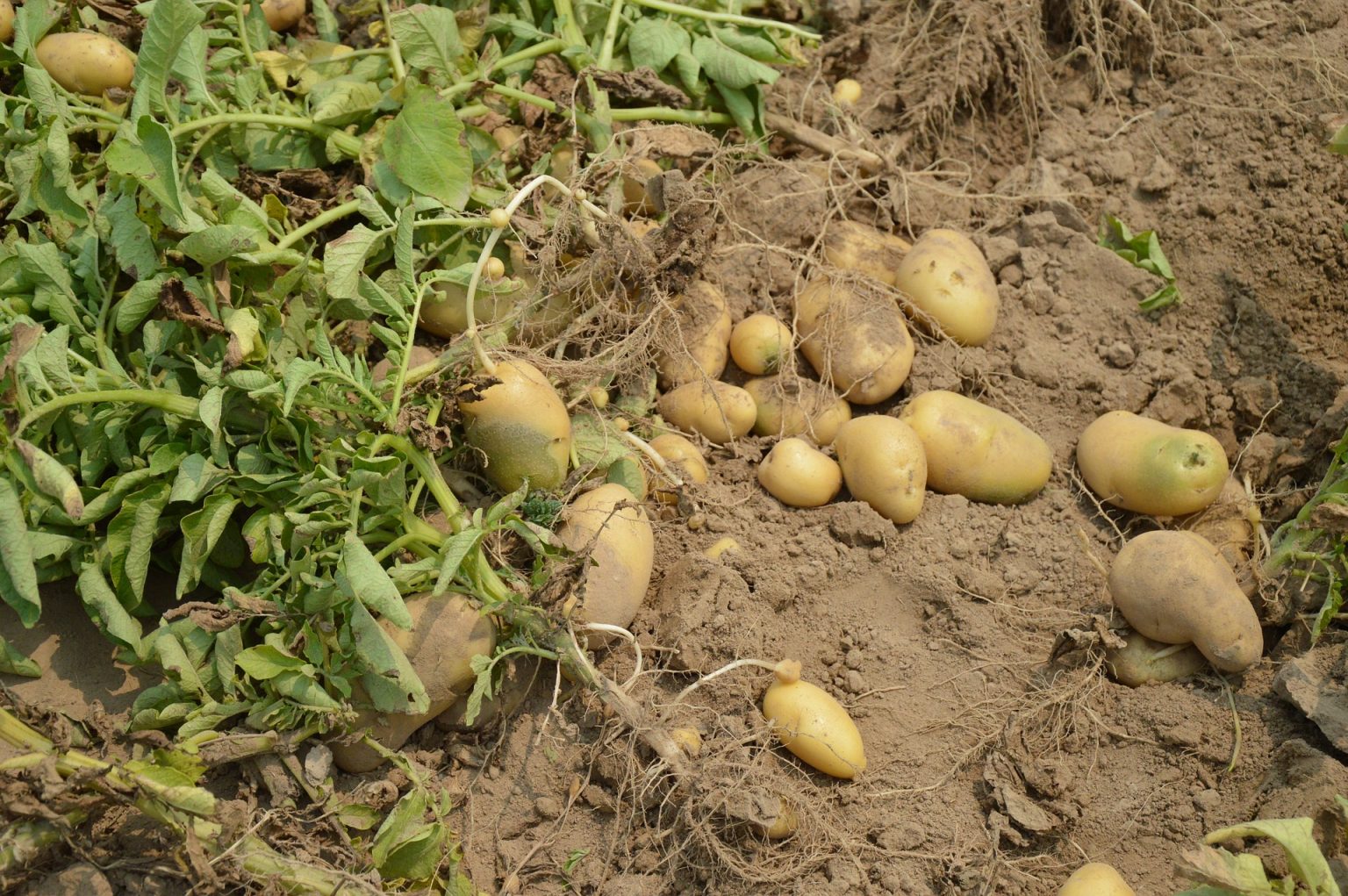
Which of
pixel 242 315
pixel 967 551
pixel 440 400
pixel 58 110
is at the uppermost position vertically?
pixel 58 110

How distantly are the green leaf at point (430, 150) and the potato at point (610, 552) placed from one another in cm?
80

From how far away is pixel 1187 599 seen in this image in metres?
2.26

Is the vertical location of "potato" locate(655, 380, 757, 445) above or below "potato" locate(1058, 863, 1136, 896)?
above

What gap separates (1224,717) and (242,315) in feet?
7.36

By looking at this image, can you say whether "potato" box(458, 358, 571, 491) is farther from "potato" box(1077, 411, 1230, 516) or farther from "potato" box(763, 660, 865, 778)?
"potato" box(1077, 411, 1230, 516)

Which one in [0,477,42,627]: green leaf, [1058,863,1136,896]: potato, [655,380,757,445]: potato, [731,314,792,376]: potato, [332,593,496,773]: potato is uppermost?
[0,477,42,627]: green leaf

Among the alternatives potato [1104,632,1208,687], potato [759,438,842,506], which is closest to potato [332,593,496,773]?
potato [759,438,842,506]

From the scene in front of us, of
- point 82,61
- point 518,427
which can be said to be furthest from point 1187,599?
point 82,61

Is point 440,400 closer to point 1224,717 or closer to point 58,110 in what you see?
point 58,110

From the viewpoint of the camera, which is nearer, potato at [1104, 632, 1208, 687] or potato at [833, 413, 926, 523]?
potato at [1104, 632, 1208, 687]

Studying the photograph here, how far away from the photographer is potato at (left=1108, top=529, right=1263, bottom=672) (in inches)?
88.6

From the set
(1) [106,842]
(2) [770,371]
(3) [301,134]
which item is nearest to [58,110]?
(3) [301,134]

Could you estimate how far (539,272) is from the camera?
2605mm

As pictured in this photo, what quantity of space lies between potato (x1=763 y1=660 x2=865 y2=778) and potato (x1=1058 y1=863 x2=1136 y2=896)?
0.45m
